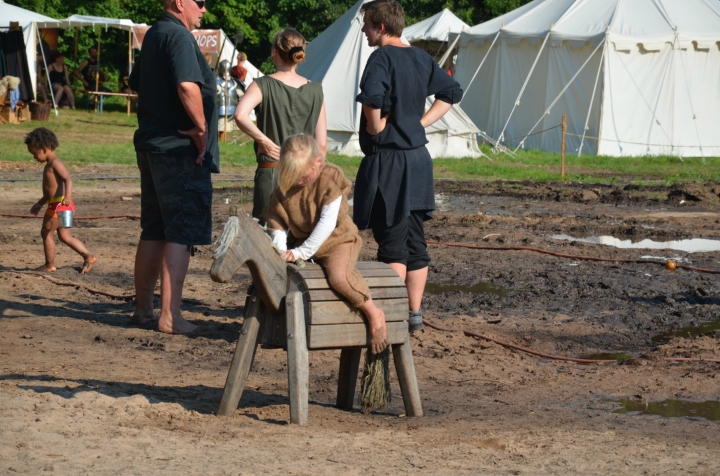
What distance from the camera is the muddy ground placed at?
3979 mm

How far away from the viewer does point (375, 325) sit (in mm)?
4523

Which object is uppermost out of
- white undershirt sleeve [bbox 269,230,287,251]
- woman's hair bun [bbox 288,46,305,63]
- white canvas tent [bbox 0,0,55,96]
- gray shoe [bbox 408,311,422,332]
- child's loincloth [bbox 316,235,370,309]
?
white canvas tent [bbox 0,0,55,96]

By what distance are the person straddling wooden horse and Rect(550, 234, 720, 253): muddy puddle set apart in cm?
Answer: 691

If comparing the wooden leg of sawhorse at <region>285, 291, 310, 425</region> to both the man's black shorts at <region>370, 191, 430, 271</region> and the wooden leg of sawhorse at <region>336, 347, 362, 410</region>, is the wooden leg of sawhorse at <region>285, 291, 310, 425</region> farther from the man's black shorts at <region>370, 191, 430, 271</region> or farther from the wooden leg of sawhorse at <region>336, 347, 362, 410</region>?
the man's black shorts at <region>370, 191, 430, 271</region>

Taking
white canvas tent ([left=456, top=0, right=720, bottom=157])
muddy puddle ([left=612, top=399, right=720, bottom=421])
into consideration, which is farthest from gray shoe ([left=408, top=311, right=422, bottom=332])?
white canvas tent ([left=456, top=0, right=720, bottom=157])

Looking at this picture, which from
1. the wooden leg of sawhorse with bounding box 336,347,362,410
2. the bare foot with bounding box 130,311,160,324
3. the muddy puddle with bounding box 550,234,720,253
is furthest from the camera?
the muddy puddle with bounding box 550,234,720,253

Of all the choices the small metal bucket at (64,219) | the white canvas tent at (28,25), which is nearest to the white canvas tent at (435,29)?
the white canvas tent at (28,25)

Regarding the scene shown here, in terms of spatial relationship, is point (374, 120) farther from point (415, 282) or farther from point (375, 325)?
point (375, 325)

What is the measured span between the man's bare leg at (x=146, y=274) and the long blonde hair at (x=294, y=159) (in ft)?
A: 7.54

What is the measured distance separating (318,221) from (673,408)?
2257mm

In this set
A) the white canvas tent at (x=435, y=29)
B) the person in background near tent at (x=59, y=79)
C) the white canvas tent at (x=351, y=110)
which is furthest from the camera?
the person in background near tent at (x=59, y=79)

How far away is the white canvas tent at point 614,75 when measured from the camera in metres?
22.5

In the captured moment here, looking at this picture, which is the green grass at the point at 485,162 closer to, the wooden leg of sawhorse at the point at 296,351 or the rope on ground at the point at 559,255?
the rope on ground at the point at 559,255

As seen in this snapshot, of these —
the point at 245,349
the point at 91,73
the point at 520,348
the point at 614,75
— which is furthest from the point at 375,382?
the point at 91,73
